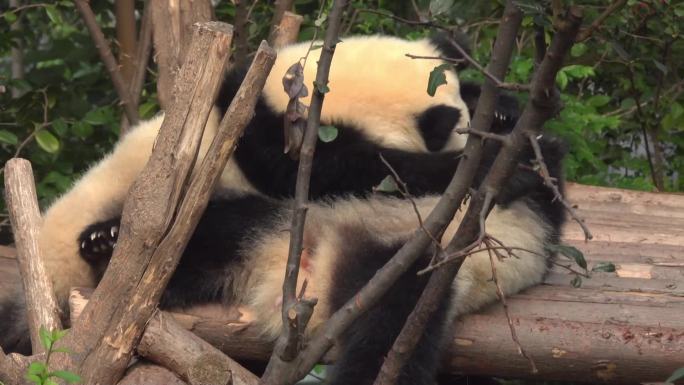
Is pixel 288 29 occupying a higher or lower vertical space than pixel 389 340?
higher

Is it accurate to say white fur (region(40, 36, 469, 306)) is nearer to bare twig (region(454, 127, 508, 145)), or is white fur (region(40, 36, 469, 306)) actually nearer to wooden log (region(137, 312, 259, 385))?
wooden log (region(137, 312, 259, 385))

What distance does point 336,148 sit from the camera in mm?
2791

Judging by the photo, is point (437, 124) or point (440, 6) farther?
point (437, 124)

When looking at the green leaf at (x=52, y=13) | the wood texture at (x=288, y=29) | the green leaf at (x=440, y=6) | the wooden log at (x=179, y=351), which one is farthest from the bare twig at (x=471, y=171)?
the green leaf at (x=52, y=13)

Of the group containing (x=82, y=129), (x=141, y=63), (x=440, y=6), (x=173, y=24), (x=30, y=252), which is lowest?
(x=82, y=129)

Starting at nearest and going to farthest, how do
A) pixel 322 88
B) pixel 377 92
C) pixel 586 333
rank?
1. pixel 322 88
2. pixel 586 333
3. pixel 377 92

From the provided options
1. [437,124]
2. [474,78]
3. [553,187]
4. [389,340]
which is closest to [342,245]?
[389,340]

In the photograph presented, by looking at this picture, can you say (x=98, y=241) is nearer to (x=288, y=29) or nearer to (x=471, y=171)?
(x=471, y=171)

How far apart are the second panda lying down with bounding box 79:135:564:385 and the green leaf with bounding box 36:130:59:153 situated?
52.5 inches

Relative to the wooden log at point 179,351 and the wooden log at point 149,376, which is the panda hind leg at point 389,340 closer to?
the wooden log at point 179,351

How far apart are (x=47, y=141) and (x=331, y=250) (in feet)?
5.94

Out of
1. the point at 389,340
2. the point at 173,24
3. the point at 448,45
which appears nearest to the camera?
the point at 389,340

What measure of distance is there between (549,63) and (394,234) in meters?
1.06

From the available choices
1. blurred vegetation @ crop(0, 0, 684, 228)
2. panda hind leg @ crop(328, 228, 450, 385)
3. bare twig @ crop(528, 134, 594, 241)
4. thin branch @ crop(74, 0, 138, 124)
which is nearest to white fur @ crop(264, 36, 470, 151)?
panda hind leg @ crop(328, 228, 450, 385)
